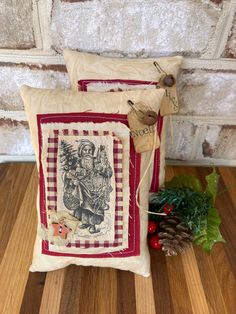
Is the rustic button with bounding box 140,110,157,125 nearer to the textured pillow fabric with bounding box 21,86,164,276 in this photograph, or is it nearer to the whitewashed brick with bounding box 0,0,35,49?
the textured pillow fabric with bounding box 21,86,164,276

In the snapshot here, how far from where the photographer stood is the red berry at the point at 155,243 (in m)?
0.66

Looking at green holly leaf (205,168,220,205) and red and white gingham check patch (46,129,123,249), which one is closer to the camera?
red and white gingham check patch (46,129,123,249)

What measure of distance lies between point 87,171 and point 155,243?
0.81 ft

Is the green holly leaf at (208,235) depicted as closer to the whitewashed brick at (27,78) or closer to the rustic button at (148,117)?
the rustic button at (148,117)

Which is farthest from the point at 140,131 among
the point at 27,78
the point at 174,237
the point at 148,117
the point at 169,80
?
the point at 27,78

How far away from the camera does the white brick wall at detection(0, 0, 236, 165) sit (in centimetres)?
64

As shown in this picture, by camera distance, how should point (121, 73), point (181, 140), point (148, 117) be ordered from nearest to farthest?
point (148, 117) → point (121, 73) → point (181, 140)

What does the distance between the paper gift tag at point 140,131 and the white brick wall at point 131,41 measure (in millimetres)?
239

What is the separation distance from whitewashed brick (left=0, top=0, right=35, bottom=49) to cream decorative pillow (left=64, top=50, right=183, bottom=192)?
11 centimetres

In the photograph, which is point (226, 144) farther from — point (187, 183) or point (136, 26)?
point (136, 26)

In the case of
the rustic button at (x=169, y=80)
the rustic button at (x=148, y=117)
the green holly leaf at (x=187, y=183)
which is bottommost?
the green holly leaf at (x=187, y=183)

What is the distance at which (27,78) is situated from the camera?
0.74 m

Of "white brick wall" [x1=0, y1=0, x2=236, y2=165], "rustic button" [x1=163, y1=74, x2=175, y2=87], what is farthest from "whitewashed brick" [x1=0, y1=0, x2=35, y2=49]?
"rustic button" [x1=163, y1=74, x2=175, y2=87]

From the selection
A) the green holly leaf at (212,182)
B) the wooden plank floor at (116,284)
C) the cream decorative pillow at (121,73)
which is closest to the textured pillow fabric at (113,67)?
the cream decorative pillow at (121,73)
